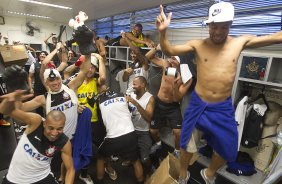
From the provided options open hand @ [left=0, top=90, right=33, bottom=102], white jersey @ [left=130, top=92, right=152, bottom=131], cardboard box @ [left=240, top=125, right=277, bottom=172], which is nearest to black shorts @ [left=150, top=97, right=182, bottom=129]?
white jersey @ [left=130, top=92, right=152, bottom=131]

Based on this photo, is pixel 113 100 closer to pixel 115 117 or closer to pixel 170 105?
pixel 115 117

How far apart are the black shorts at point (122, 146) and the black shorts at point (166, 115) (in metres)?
0.58

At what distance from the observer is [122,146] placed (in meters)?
2.32

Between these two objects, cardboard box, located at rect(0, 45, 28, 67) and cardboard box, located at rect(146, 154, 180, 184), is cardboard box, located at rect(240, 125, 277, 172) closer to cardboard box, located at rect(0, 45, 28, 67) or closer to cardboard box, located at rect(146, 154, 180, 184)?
cardboard box, located at rect(146, 154, 180, 184)

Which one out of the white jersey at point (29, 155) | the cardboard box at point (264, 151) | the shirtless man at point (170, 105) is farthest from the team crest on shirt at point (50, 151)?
the cardboard box at point (264, 151)

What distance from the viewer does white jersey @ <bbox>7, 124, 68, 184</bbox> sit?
1.64 metres

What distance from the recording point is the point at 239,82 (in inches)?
93.9

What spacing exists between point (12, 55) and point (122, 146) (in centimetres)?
318

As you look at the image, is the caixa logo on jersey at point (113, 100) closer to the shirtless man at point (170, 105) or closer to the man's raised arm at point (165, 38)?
the shirtless man at point (170, 105)

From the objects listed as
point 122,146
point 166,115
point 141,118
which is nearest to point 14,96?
point 122,146

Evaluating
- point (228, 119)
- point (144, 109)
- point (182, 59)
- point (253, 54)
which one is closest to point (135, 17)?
point (182, 59)

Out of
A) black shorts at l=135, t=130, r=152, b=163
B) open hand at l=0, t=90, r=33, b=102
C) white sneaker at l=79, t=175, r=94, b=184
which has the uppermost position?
open hand at l=0, t=90, r=33, b=102

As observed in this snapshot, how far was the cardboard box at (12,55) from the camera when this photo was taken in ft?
12.5

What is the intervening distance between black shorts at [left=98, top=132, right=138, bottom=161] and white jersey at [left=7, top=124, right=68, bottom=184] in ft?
2.44
